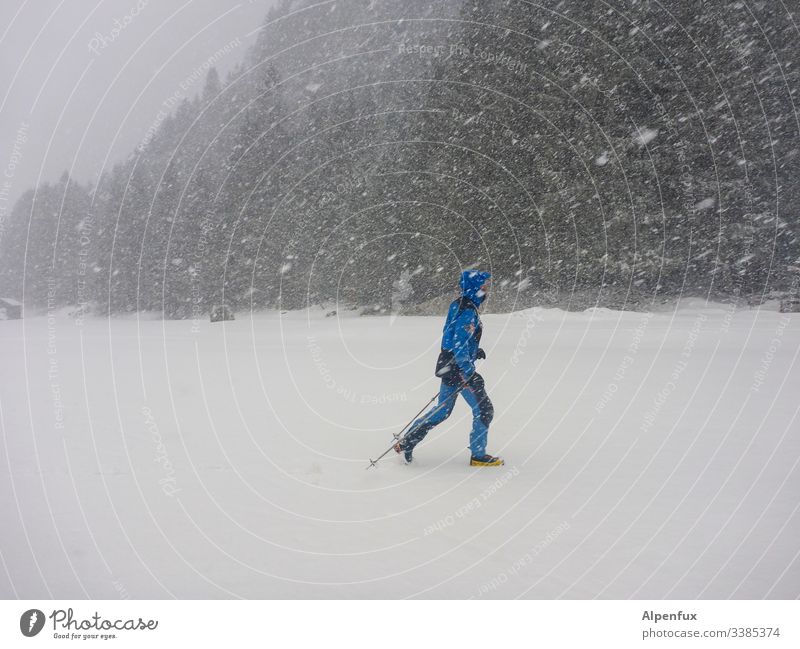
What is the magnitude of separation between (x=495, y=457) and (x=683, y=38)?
26.2 meters

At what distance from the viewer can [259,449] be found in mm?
7305

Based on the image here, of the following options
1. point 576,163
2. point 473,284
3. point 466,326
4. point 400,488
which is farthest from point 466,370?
point 576,163

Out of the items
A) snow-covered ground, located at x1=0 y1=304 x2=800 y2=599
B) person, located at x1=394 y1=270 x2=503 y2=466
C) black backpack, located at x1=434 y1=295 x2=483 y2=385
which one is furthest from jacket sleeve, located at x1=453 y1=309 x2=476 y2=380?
snow-covered ground, located at x1=0 y1=304 x2=800 y2=599

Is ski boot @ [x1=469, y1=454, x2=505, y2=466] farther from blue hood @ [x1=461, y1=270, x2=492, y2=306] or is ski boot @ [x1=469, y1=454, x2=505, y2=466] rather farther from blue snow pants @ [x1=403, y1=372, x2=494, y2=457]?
blue hood @ [x1=461, y1=270, x2=492, y2=306]

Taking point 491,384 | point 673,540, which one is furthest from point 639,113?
point 673,540

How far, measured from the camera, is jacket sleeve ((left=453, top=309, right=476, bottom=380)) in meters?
6.21

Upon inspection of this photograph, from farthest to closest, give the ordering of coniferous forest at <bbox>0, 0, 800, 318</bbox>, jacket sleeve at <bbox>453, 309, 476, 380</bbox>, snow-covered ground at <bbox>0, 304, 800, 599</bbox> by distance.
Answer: coniferous forest at <bbox>0, 0, 800, 318</bbox> → jacket sleeve at <bbox>453, 309, 476, 380</bbox> → snow-covered ground at <bbox>0, 304, 800, 599</bbox>

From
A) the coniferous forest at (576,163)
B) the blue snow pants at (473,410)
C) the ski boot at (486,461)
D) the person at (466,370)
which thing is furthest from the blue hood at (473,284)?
the coniferous forest at (576,163)

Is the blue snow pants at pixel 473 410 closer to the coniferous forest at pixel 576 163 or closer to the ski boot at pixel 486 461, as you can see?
the ski boot at pixel 486 461

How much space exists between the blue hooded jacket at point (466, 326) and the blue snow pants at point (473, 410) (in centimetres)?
19

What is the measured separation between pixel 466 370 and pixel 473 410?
0.51m

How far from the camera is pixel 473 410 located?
20.9 ft

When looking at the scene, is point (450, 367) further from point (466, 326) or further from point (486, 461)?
point (486, 461)
